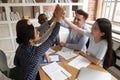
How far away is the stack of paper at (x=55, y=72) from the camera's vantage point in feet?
3.78

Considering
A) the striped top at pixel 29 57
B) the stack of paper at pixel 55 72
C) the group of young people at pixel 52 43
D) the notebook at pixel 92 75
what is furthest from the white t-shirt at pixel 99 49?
the striped top at pixel 29 57

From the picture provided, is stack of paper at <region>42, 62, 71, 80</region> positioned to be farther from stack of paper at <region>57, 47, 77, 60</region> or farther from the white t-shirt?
the white t-shirt

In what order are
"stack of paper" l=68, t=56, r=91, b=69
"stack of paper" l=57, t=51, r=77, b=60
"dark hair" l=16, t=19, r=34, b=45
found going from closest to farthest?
"dark hair" l=16, t=19, r=34, b=45 → "stack of paper" l=68, t=56, r=91, b=69 → "stack of paper" l=57, t=51, r=77, b=60

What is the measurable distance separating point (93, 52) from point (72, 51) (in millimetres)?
298

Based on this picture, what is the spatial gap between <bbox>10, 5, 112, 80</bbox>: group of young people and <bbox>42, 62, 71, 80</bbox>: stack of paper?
0.40 ft

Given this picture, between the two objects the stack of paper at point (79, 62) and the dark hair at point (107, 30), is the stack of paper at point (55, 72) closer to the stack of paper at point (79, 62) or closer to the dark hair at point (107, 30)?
the stack of paper at point (79, 62)

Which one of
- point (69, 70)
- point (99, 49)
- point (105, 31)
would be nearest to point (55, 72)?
point (69, 70)

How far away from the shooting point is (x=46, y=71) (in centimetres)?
125

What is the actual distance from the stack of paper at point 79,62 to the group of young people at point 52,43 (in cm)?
6

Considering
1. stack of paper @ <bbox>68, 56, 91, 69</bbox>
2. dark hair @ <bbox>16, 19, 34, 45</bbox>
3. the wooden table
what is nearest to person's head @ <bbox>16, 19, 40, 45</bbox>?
dark hair @ <bbox>16, 19, 34, 45</bbox>

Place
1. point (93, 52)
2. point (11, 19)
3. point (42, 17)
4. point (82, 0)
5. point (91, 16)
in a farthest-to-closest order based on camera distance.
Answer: point (91, 16)
point (82, 0)
point (11, 19)
point (42, 17)
point (93, 52)

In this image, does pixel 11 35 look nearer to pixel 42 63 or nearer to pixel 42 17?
pixel 42 17

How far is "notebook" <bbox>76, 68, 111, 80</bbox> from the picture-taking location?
1.13 meters

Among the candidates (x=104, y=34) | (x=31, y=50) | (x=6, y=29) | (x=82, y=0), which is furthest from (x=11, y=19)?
(x=104, y=34)
